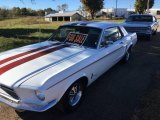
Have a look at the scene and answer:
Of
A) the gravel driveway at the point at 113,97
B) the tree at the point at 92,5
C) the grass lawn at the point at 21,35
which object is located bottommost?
the gravel driveway at the point at 113,97

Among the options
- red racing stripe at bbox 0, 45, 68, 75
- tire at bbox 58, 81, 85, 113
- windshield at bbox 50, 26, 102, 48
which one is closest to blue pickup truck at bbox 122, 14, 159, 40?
windshield at bbox 50, 26, 102, 48

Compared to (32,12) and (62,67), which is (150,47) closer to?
(62,67)

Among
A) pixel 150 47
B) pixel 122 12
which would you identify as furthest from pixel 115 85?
pixel 122 12

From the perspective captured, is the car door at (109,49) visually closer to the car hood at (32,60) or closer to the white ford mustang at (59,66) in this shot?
the white ford mustang at (59,66)

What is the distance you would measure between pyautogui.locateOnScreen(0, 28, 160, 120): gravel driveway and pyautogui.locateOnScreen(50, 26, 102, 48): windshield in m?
1.09

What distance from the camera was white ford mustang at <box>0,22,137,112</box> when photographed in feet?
11.0

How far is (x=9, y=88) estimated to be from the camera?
3375mm

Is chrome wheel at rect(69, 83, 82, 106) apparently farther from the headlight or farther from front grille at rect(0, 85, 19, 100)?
front grille at rect(0, 85, 19, 100)

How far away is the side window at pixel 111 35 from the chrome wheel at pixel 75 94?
4.79ft

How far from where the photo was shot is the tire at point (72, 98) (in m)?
3.87

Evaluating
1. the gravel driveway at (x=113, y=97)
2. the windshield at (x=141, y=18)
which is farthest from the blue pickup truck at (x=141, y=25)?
the gravel driveway at (x=113, y=97)

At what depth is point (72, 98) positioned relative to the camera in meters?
4.21

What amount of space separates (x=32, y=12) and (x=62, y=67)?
74.7m

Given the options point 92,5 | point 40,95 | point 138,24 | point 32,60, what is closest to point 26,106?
point 40,95
